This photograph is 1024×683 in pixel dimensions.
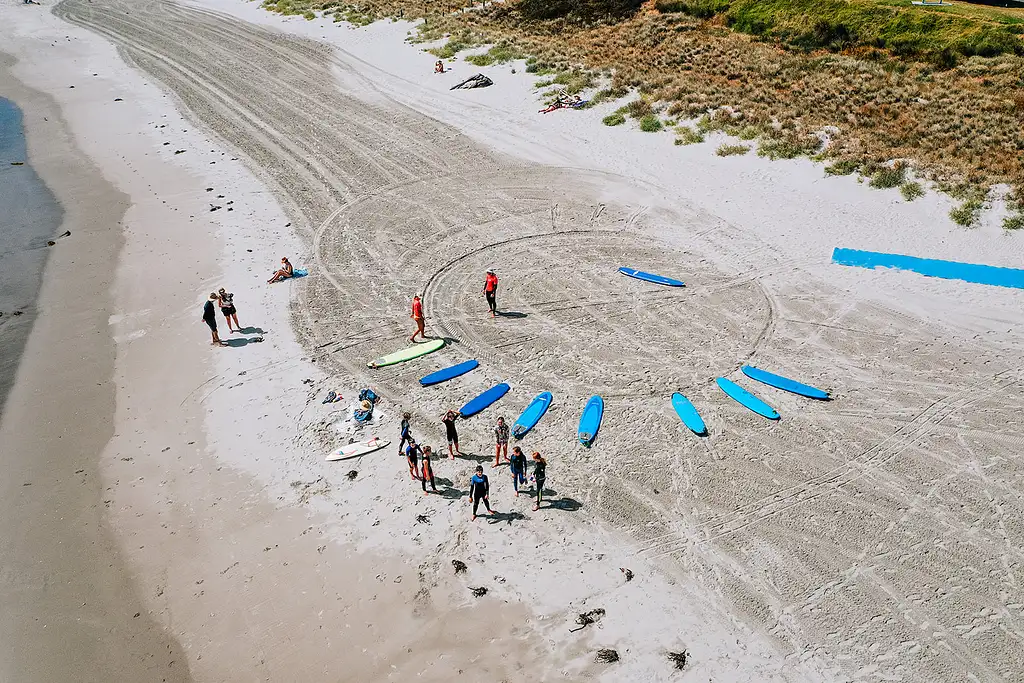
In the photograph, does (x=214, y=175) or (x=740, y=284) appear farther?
(x=214, y=175)

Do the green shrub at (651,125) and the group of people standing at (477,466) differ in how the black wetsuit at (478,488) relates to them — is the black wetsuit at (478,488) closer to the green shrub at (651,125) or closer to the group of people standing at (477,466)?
the group of people standing at (477,466)

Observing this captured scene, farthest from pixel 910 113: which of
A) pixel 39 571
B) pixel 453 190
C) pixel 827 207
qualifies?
pixel 39 571

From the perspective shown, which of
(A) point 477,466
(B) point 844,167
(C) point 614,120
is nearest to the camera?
(A) point 477,466

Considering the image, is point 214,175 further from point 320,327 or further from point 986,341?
point 986,341

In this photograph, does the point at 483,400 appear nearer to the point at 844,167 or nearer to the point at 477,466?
the point at 477,466

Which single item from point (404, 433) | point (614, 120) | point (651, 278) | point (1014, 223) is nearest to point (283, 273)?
point (404, 433)

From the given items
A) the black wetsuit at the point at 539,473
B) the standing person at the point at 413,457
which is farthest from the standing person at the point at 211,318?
the black wetsuit at the point at 539,473
